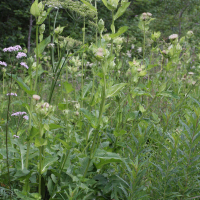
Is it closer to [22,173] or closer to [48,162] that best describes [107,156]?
[48,162]

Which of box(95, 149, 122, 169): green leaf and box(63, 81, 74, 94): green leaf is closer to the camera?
box(95, 149, 122, 169): green leaf

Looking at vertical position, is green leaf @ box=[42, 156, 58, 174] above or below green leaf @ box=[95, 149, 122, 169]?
below

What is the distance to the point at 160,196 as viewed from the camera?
1.06m

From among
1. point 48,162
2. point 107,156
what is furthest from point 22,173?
point 107,156

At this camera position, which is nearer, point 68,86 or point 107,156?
point 107,156

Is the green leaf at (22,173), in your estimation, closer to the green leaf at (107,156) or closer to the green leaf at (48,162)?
the green leaf at (48,162)

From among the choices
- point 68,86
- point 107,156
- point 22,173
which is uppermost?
point 68,86

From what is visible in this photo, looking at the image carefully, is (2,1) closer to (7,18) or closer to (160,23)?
(7,18)

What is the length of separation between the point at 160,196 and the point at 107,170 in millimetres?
381

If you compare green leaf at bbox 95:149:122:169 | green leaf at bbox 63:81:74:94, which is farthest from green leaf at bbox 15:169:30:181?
green leaf at bbox 63:81:74:94

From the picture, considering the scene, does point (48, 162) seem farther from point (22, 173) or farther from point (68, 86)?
point (68, 86)

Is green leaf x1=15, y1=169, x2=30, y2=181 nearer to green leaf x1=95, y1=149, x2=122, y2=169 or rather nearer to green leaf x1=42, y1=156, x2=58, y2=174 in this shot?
green leaf x1=42, y1=156, x2=58, y2=174

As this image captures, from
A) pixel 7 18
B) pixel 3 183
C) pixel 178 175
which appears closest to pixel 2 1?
pixel 7 18

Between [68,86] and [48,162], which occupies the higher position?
[68,86]
